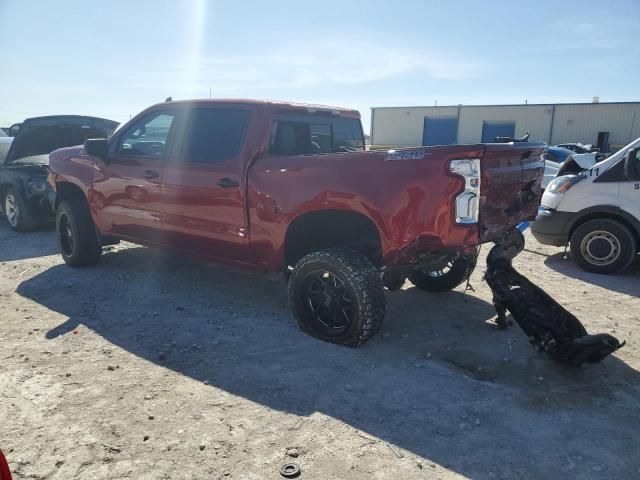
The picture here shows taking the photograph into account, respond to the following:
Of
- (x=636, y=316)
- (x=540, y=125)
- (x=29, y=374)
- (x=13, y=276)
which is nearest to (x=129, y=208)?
(x=13, y=276)

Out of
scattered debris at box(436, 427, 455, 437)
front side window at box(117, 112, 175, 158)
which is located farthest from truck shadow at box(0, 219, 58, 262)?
scattered debris at box(436, 427, 455, 437)

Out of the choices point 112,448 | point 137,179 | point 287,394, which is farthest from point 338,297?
point 137,179

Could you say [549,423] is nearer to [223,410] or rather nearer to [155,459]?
[223,410]

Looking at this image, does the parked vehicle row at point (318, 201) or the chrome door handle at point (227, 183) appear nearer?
the parked vehicle row at point (318, 201)

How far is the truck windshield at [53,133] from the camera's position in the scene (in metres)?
8.24

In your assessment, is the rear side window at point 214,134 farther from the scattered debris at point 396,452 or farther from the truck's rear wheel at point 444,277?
the scattered debris at point 396,452

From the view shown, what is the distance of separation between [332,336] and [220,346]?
88cm

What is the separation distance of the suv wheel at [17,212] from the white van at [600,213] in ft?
25.9

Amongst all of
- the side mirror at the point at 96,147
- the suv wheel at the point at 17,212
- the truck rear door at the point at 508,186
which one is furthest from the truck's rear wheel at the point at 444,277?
the suv wheel at the point at 17,212

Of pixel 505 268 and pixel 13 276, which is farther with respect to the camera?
pixel 13 276

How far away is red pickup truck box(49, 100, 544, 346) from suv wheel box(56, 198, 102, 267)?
28 cm

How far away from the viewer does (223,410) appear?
2.91m

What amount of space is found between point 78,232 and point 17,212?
3.13m

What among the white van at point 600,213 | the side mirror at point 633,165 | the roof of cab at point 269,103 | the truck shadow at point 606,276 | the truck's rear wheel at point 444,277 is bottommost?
the truck shadow at point 606,276
